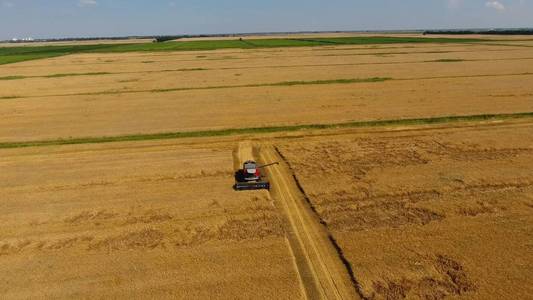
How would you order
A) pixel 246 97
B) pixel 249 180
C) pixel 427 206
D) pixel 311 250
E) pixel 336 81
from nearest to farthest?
1. pixel 311 250
2. pixel 427 206
3. pixel 249 180
4. pixel 246 97
5. pixel 336 81

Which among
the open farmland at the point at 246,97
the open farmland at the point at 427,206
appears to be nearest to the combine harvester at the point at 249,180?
the open farmland at the point at 427,206

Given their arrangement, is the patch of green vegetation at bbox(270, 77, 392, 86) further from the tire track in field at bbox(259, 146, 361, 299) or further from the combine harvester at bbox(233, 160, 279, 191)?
the tire track in field at bbox(259, 146, 361, 299)

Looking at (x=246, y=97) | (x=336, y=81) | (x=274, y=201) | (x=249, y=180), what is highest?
(x=336, y=81)

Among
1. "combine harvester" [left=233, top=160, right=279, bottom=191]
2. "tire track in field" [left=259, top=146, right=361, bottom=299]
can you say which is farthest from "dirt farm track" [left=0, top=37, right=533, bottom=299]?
"combine harvester" [left=233, top=160, right=279, bottom=191]

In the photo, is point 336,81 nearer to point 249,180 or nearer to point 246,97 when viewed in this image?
point 246,97

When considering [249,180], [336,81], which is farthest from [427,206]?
[336,81]

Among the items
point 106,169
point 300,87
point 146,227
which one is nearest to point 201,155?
point 106,169
